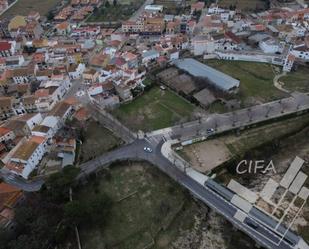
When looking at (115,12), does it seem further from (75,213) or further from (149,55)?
(75,213)

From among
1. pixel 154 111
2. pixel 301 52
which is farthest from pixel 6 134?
pixel 301 52

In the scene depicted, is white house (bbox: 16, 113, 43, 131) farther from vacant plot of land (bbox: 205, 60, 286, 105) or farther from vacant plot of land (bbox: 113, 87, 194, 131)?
vacant plot of land (bbox: 205, 60, 286, 105)

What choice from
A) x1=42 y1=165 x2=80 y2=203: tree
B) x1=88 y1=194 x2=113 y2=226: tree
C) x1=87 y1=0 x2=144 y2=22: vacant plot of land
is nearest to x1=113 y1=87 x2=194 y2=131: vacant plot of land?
x1=42 y1=165 x2=80 y2=203: tree

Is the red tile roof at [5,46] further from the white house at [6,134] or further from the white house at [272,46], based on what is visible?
the white house at [272,46]

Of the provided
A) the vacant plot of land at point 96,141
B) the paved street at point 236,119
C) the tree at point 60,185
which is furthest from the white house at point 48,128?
the paved street at point 236,119

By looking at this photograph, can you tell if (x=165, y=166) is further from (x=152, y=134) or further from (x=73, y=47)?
(x=73, y=47)

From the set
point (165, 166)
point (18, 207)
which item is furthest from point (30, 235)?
point (165, 166)
